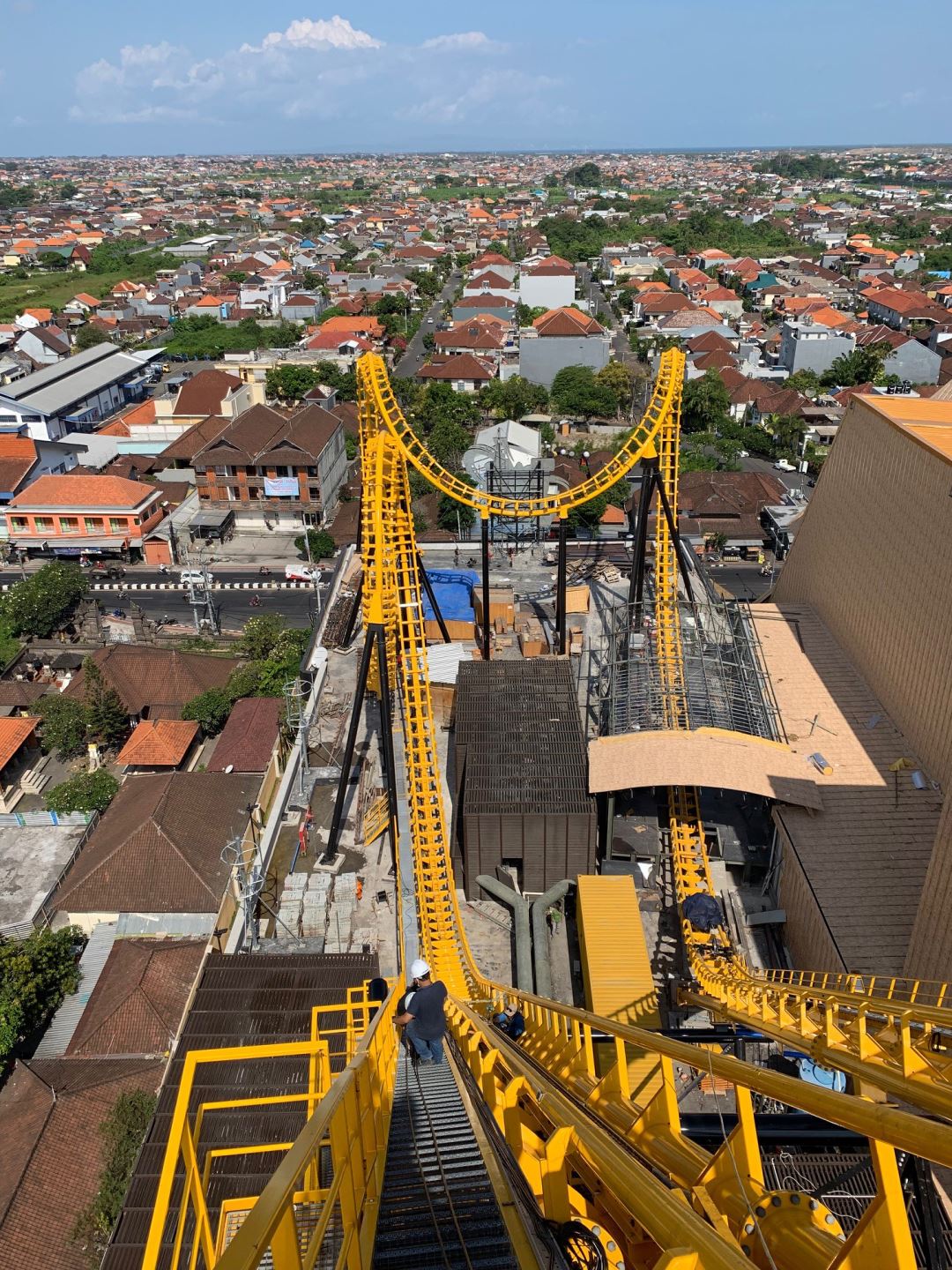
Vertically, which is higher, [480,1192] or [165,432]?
[480,1192]

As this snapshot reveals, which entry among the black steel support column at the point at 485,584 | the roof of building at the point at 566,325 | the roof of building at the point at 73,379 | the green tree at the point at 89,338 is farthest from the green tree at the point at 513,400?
the green tree at the point at 89,338

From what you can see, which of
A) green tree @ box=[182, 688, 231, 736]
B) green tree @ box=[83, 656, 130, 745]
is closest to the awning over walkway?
green tree @ box=[182, 688, 231, 736]

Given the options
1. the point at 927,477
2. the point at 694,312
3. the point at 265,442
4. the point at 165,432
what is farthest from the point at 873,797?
the point at 694,312

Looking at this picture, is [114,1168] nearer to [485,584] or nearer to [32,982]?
[32,982]

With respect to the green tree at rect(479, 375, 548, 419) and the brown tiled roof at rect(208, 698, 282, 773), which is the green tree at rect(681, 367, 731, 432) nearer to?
the green tree at rect(479, 375, 548, 419)

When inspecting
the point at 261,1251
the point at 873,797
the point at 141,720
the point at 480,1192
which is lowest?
the point at 141,720

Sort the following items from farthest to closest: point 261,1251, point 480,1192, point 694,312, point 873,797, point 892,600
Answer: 1. point 694,312
2. point 892,600
3. point 873,797
4. point 480,1192
5. point 261,1251

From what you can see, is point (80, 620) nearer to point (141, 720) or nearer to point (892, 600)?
point (141, 720)

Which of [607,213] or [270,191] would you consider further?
[270,191]
